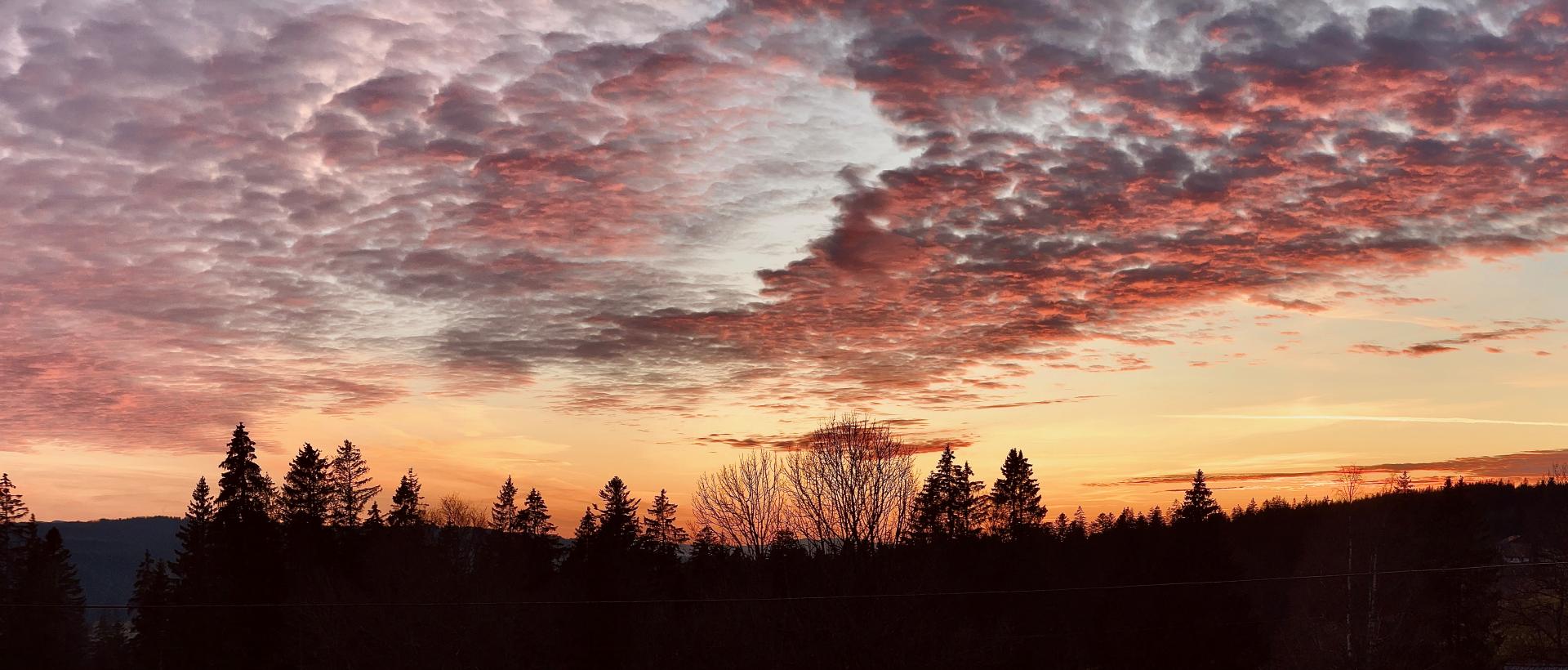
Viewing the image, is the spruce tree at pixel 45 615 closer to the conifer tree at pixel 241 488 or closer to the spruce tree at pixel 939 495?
the conifer tree at pixel 241 488

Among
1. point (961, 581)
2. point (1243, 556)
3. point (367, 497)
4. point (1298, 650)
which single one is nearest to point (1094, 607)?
point (961, 581)

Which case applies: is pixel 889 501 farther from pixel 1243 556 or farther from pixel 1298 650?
pixel 1243 556

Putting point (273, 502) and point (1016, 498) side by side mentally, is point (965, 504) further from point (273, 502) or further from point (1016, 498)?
point (273, 502)

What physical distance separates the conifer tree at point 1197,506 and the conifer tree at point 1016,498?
13632 mm

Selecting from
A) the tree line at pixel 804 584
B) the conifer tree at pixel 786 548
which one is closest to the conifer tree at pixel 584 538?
the tree line at pixel 804 584

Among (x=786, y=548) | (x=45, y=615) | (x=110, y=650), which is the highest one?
(x=786, y=548)

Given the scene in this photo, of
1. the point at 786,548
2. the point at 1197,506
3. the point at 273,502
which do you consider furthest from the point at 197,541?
the point at 1197,506

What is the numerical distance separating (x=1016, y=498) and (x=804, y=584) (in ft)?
128

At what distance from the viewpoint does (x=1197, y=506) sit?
6712 centimetres

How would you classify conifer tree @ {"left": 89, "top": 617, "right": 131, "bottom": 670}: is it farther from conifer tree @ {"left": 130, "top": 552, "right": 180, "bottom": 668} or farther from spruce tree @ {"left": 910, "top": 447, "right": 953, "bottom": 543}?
spruce tree @ {"left": 910, "top": 447, "right": 953, "bottom": 543}

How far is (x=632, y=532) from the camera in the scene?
75.7 m

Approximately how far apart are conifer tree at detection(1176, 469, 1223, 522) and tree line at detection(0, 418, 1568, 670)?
0.21m

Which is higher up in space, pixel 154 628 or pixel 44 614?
pixel 44 614

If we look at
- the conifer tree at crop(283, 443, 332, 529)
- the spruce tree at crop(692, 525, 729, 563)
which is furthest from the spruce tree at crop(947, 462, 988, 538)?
the conifer tree at crop(283, 443, 332, 529)
